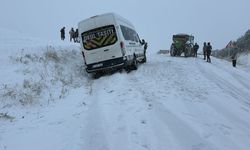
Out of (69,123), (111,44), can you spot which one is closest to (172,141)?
(69,123)

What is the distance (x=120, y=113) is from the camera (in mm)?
9922

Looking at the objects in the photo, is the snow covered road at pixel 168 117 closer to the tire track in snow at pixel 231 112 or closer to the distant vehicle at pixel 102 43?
the tire track in snow at pixel 231 112

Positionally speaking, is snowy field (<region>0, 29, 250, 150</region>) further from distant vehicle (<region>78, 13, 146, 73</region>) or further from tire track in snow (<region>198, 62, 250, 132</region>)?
distant vehicle (<region>78, 13, 146, 73</region>)

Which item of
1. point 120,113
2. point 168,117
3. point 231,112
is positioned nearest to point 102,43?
point 120,113

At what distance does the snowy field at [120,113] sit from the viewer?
25.5 ft

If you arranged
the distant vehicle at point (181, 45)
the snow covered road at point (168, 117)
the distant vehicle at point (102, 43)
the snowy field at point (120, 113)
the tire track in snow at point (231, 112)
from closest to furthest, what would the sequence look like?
the snow covered road at point (168, 117) → the snowy field at point (120, 113) → the tire track in snow at point (231, 112) → the distant vehicle at point (102, 43) → the distant vehicle at point (181, 45)

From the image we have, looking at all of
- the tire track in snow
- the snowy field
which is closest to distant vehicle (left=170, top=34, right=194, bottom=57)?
the snowy field

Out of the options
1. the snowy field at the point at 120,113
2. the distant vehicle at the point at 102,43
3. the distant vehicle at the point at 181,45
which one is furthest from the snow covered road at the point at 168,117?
the distant vehicle at the point at 181,45

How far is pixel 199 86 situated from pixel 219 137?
6561 mm

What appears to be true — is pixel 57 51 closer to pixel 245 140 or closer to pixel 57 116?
pixel 57 116

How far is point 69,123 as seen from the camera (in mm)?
9531

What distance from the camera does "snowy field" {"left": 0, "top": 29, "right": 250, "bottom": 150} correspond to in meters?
7.76

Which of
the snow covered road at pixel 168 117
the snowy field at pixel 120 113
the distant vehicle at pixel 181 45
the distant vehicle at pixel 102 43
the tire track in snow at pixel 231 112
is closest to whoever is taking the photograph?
the snow covered road at pixel 168 117

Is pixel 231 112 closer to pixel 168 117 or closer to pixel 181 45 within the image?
pixel 168 117
